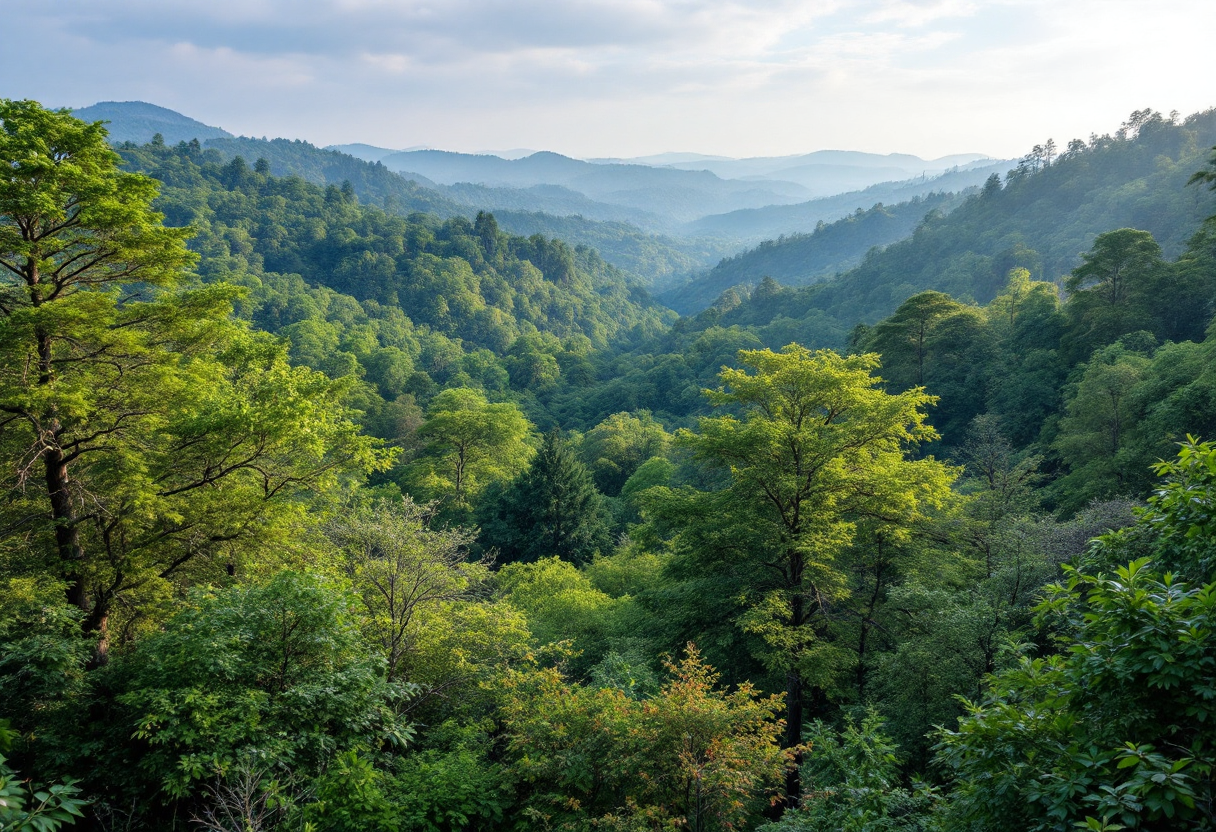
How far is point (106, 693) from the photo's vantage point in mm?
9500

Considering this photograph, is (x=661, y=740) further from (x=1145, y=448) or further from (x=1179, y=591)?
(x=1145, y=448)

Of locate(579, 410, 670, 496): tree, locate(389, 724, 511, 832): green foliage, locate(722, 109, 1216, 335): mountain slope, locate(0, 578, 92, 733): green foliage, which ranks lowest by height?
locate(579, 410, 670, 496): tree

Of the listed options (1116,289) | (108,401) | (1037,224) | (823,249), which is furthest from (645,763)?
(823,249)

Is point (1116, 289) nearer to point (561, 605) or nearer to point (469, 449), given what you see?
point (561, 605)

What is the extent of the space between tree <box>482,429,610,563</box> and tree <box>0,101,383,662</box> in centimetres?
2122

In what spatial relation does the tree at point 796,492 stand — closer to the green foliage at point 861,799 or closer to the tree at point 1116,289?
the green foliage at point 861,799

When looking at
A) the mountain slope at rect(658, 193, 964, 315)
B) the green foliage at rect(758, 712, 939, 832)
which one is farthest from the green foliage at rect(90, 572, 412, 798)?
the mountain slope at rect(658, 193, 964, 315)

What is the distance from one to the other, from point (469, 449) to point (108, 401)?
31936 mm

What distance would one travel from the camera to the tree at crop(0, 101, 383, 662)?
31.8 ft

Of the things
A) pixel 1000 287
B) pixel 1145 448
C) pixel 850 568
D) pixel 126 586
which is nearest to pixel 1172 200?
pixel 1000 287

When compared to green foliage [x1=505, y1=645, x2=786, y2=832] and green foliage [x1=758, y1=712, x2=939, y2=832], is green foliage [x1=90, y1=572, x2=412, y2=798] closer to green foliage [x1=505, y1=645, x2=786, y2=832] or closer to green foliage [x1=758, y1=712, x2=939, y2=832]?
green foliage [x1=505, y1=645, x2=786, y2=832]

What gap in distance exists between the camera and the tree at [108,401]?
31.8 feet

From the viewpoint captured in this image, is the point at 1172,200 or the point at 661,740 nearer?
the point at 661,740

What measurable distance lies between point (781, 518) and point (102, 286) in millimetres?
15906
